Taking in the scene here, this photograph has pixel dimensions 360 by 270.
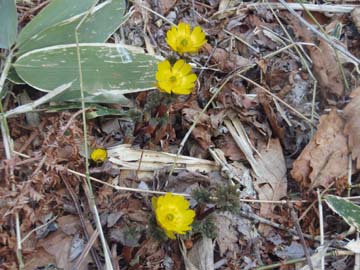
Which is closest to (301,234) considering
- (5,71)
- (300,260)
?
(300,260)

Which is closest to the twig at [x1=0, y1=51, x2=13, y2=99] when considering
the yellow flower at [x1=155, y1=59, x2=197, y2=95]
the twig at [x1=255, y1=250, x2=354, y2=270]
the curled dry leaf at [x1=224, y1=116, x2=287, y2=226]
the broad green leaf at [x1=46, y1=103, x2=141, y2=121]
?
the broad green leaf at [x1=46, y1=103, x2=141, y2=121]

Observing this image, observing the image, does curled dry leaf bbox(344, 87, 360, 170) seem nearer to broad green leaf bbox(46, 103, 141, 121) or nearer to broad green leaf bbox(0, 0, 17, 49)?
broad green leaf bbox(46, 103, 141, 121)

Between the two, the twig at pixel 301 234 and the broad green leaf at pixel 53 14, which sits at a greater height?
the broad green leaf at pixel 53 14

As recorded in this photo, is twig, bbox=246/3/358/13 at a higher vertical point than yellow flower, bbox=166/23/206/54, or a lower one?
lower

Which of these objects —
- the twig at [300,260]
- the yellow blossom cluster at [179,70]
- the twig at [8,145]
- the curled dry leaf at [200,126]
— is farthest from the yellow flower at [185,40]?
the twig at [300,260]

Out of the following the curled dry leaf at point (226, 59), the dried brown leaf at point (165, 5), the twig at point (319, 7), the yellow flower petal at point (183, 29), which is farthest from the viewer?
the twig at point (319, 7)

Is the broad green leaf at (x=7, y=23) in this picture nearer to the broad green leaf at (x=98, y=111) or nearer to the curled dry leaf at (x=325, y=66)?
the broad green leaf at (x=98, y=111)

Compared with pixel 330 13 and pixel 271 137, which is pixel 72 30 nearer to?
pixel 271 137
